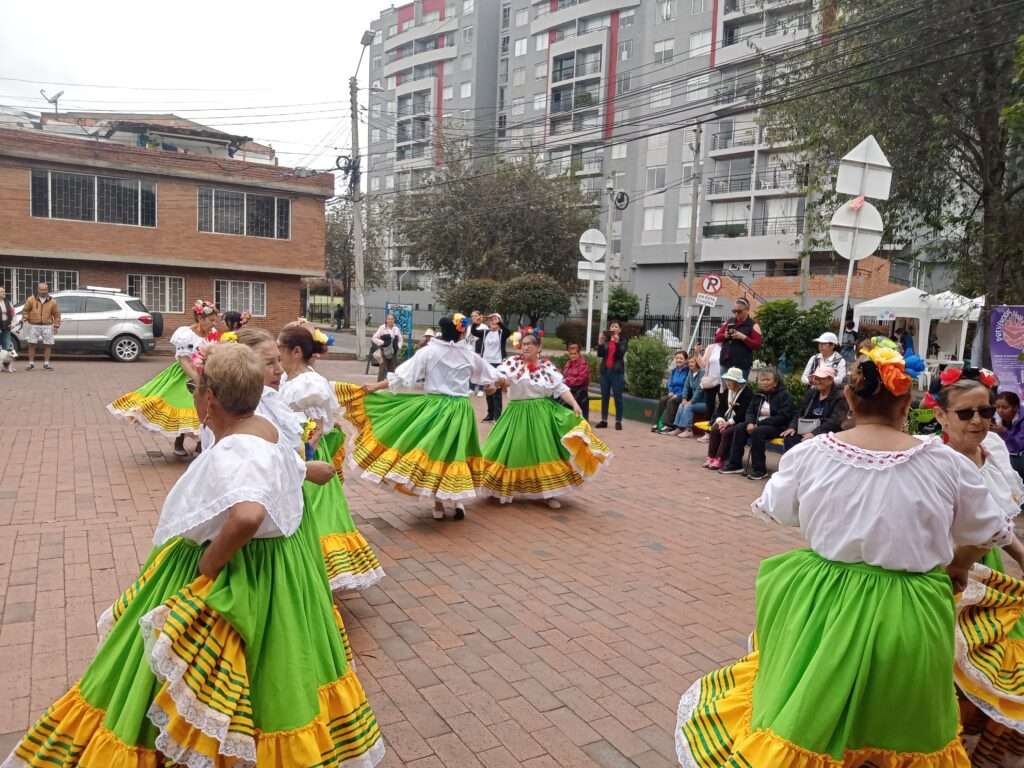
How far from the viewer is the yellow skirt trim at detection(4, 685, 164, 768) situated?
2.40m

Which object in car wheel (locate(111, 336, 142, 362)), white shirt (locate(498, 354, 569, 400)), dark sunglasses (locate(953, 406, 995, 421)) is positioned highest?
dark sunglasses (locate(953, 406, 995, 421))

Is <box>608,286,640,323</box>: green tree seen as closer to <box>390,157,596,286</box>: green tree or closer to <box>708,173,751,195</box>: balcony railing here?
<box>390,157,596,286</box>: green tree

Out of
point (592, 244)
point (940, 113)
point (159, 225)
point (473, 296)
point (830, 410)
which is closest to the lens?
point (830, 410)

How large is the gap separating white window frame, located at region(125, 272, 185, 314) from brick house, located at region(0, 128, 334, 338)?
1.4 inches

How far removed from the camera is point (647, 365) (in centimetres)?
1397

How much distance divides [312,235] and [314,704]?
94.7 feet

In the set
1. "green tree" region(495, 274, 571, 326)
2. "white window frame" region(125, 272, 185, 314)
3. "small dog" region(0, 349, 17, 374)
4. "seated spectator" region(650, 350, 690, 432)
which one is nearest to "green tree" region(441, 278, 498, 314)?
"green tree" region(495, 274, 571, 326)

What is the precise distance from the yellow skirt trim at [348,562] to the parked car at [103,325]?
1800cm

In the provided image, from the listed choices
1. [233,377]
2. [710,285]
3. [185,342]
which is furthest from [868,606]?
[710,285]

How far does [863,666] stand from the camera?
2449 mm

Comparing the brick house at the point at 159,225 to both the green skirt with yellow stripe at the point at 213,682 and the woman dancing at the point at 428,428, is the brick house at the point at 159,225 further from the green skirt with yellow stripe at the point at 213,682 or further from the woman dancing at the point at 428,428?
the green skirt with yellow stripe at the point at 213,682

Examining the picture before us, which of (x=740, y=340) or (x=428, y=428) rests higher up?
(x=740, y=340)

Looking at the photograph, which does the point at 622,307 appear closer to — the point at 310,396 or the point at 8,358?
the point at 8,358

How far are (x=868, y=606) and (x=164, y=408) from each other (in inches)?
302
